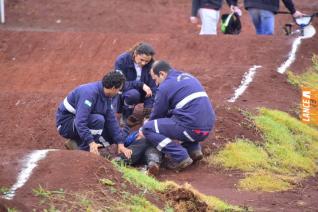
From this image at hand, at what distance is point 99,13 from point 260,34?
274 inches

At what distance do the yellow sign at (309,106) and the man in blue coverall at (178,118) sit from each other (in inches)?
102

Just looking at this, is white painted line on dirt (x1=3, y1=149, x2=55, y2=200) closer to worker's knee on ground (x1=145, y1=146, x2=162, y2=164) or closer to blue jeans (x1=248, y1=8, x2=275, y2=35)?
worker's knee on ground (x1=145, y1=146, x2=162, y2=164)

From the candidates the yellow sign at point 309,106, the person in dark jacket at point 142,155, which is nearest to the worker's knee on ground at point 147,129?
the person in dark jacket at point 142,155

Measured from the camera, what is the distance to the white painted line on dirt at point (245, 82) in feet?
42.1

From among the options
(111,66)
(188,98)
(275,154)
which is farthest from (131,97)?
(111,66)

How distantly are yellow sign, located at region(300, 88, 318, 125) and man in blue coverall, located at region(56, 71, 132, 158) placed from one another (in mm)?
3255

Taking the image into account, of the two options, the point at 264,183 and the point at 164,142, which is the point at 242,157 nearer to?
the point at 264,183

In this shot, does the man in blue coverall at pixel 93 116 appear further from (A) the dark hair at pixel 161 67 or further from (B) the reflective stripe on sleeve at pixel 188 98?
(B) the reflective stripe on sleeve at pixel 188 98

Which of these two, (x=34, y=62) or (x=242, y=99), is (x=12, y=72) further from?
(x=242, y=99)

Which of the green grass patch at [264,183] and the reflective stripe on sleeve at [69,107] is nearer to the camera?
the green grass patch at [264,183]

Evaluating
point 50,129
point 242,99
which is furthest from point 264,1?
point 50,129

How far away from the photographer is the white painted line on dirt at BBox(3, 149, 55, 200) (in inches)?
273

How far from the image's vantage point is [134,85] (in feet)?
37.2

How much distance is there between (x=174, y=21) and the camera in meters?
22.2
